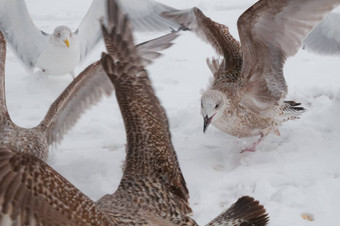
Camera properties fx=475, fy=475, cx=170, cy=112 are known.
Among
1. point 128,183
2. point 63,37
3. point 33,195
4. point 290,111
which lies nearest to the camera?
point 33,195

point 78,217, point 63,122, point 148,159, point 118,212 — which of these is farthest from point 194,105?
point 78,217

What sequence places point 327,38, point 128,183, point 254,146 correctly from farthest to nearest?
point 327,38, point 254,146, point 128,183

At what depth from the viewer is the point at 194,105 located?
5250mm

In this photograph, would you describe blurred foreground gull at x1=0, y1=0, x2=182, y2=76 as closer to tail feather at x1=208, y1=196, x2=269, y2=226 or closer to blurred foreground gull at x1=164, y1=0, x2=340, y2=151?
blurred foreground gull at x1=164, y1=0, x2=340, y2=151

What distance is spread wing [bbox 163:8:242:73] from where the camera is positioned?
463 centimetres

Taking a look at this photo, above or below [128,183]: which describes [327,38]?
above

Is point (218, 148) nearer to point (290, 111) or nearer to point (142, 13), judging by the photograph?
point (290, 111)

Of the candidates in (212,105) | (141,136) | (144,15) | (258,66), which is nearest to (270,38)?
(258,66)

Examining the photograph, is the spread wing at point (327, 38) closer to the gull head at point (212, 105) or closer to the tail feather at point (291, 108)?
the tail feather at point (291, 108)

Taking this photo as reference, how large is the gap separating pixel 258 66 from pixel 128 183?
1.96m

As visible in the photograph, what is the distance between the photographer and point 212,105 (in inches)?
160

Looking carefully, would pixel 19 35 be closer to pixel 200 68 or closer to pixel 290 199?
pixel 200 68

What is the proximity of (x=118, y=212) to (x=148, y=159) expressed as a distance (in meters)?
0.47

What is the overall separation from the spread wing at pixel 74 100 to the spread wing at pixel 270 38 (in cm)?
131
